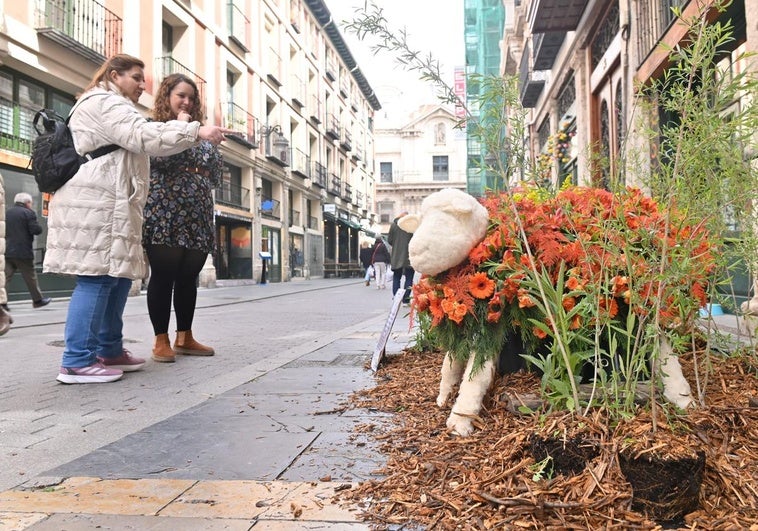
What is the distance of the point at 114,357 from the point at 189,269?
0.75 metres

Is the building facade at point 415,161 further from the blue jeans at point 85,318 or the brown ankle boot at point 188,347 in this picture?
the blue jeans at point 85,318

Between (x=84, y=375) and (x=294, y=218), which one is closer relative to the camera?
(x=84, y=375)

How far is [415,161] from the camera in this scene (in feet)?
182

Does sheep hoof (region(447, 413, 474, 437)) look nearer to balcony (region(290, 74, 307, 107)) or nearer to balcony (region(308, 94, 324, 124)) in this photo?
balcony (region(290, 74, 307, 107))

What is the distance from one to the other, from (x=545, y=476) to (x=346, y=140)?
1495 inches

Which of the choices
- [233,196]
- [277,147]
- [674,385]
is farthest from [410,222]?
[277,147]

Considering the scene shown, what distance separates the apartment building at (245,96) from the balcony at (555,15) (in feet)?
23.2

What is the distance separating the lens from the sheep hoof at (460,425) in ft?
6.97

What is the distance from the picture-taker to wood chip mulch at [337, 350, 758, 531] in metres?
1.48

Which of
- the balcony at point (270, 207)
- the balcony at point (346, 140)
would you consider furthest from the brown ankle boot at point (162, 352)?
the balcony at point (346, 140)

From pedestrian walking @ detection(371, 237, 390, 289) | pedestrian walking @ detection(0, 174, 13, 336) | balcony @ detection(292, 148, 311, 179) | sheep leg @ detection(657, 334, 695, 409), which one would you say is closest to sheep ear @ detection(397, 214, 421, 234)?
sheep leg @ detection(657, 334, 695, 409)

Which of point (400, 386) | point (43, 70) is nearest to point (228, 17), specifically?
point (43, 70)

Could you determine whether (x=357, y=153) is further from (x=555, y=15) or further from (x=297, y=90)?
(x=555, y=15)

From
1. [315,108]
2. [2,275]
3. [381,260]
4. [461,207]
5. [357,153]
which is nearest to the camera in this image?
[461,207]
